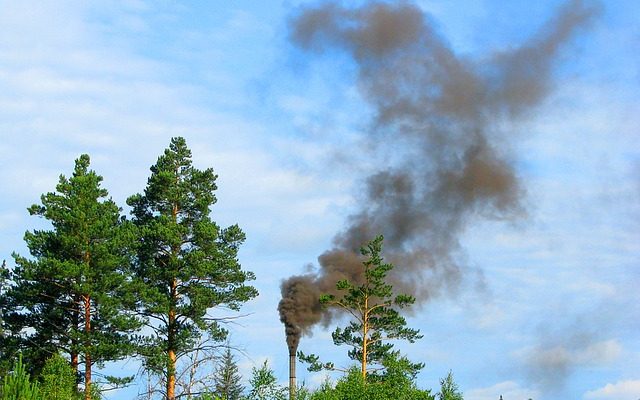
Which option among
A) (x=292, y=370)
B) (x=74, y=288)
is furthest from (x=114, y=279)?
(x=292, y=370)

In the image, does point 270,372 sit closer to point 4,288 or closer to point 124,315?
point 124,315

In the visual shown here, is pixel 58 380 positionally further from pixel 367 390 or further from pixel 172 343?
pixel 367 390

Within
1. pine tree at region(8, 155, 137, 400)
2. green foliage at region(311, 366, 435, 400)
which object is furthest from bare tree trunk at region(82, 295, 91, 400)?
green foliage at region(311, 366, 435, 400)

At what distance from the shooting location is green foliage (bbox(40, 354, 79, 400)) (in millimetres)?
56594

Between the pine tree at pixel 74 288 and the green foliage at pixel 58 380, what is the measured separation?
257cm

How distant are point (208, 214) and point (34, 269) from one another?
12221 millimetres

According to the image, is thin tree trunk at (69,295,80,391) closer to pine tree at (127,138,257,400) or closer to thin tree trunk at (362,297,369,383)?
pine tree at (127,138,257,400)

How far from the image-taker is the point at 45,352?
63281 mm

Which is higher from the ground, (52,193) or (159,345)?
(52,193)

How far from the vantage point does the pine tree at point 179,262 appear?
65125 mm

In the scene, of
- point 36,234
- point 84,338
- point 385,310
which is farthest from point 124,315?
point 385,310

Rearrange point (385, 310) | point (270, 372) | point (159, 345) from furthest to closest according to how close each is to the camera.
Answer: point (385, 310) < point (159, 345) < point (270, 372)

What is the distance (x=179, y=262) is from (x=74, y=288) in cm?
702

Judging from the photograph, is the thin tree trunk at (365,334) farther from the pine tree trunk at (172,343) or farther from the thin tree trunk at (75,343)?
the thin tree trunk at (75,343)
